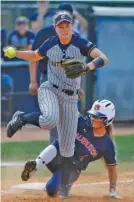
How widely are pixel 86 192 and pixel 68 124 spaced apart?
87 cm

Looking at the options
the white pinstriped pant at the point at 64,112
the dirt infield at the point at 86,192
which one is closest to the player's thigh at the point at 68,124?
the white pinstriped pant at the point at 64,112

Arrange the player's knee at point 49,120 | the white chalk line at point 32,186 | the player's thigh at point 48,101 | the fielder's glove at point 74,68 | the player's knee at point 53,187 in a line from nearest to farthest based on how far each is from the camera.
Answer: the fielder's glove at point 74,68 → the player's knee at point 49,120 → the player's thigh at point 48,101 → the player's knee at point 53,187 → the white chalk line at point 32,186

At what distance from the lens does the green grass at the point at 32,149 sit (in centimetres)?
954

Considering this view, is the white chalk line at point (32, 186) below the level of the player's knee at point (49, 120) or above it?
below

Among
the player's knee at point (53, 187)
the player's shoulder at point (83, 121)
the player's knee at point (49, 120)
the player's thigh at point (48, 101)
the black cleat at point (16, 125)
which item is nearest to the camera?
the player's knee at point (49, 120)

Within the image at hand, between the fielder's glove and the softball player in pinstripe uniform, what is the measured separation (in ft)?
0.67

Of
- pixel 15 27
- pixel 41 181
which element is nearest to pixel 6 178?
pixel 41 181

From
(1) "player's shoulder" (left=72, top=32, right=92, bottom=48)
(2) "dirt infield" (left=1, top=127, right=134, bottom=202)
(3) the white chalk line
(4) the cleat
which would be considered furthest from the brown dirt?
(1) "player's shoulder" (left=72, top=32, right=92, bottom=48)

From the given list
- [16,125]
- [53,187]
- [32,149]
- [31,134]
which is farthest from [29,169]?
[31,134]

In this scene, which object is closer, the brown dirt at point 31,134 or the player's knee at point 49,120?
the player's knee at point 49,120

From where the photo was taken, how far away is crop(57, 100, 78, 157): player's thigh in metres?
6.63

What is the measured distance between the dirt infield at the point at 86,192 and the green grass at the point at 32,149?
1.38 meters

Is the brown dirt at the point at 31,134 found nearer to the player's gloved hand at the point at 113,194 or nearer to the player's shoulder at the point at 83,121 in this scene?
the player's shoulder at the point at 83,121

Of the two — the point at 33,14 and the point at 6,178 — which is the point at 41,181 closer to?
the point at 6,178
